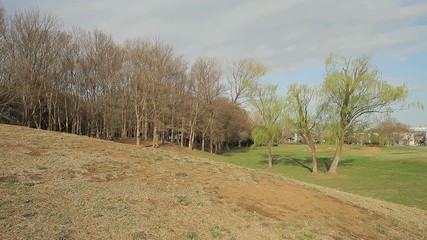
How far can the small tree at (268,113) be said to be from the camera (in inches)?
1561

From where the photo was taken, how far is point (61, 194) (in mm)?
8859

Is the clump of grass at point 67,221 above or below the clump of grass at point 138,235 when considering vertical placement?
above

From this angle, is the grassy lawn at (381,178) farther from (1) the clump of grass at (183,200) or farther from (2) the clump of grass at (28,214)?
(2) the clump of grass at (28,214)

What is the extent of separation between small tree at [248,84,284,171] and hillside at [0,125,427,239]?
2389 cm

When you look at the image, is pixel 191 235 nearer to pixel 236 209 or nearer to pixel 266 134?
pixel 236 209

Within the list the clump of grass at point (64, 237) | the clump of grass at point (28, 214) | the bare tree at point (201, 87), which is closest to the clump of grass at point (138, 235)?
the clump of grass at point (64, 237)

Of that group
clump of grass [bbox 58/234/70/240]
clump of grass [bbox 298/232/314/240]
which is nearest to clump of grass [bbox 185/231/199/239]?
clump of grass [bbox 58/234/70/240]

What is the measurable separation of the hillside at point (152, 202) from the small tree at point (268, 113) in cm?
2389

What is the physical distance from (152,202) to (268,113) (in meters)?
32.3

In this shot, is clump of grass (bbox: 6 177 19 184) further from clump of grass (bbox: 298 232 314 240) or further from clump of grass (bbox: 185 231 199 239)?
clump of grass (bbox: 298 232 314 240)

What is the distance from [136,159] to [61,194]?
18.1ft

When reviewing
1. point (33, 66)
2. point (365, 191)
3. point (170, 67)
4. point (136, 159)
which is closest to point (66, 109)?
point (33, 66)

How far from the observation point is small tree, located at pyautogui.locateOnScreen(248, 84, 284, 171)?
3966 cm

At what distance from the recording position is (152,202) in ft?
31.1
